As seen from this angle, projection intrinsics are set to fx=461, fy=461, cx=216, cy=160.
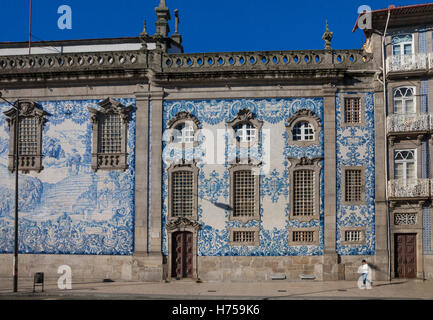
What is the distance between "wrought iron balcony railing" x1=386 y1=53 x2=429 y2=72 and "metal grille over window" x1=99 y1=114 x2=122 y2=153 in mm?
13223

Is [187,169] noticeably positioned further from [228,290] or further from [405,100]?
[405,100]

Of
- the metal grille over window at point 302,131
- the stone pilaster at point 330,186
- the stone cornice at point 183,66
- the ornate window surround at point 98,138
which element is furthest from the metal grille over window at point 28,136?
the stone pilaster at point 330,186

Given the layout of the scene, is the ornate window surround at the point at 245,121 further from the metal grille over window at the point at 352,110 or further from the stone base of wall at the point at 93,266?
the stone base of wall at the point at 93,266

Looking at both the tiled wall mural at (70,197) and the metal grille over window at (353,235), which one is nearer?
the metal grille over window at (353,235)

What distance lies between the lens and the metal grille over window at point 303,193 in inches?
855

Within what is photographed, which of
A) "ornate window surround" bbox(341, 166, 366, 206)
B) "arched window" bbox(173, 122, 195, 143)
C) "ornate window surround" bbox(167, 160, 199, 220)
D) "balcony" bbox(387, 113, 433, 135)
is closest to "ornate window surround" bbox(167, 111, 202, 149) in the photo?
"arched window" bbox(173, 122, 195, 143)

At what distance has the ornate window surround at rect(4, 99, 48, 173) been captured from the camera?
903 inches

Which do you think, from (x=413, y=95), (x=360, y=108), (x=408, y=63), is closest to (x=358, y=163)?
(x=360, y=108)

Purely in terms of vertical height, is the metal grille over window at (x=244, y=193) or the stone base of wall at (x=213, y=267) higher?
the metal grille over window at (x=244, y=193)

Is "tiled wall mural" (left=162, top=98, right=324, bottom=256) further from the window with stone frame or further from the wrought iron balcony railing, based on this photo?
the wrought iron balcony railing

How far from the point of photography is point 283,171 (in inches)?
860

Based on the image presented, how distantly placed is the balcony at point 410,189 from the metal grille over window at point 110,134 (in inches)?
513

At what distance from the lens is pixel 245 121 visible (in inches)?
873
